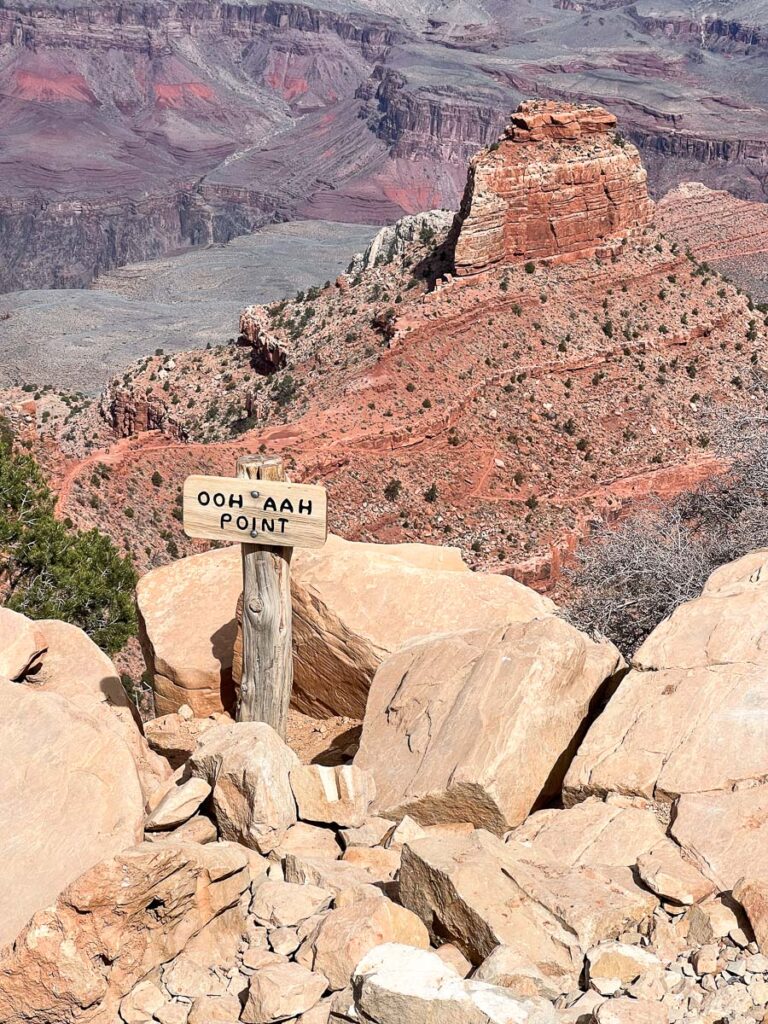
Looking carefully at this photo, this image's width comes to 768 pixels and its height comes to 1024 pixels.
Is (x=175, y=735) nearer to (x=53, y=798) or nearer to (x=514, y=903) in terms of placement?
(x=53, y=798)

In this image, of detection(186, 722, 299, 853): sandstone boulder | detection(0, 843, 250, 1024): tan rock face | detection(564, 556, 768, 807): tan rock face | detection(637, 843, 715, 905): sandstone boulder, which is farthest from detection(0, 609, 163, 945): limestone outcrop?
detection(637, 843, 715, 905): sandstone boulder

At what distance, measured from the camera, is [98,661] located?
11500mm

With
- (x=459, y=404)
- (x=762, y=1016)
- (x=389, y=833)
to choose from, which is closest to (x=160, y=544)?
(x=459, y=404)

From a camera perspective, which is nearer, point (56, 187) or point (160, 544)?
point (160, 544)

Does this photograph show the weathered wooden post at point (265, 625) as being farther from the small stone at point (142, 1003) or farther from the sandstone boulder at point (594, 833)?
the small stone at point (142, 1003)

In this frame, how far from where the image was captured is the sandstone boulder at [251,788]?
8.16m

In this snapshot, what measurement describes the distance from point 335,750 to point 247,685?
4.57ft

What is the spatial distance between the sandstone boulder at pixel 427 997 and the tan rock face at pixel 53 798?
2475mm

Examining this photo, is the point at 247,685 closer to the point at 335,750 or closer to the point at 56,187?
the point at 335,750

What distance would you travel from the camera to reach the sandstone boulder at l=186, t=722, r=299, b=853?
26.8ft

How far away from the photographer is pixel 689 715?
8.66 meters

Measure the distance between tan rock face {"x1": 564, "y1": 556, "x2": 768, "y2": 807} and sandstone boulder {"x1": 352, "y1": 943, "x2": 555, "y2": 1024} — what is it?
8.87ft

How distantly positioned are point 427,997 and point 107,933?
2.21 meters

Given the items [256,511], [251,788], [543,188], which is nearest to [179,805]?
[251,788]
